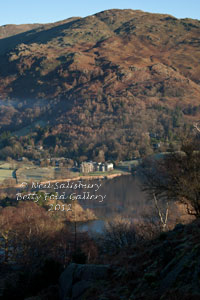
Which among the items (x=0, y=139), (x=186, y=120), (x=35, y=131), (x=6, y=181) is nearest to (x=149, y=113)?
(x=186, y=120)

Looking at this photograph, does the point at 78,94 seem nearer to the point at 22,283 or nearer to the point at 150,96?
the point at 150,96

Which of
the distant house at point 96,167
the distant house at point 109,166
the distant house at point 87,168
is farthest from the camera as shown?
the distant house at point 109,166

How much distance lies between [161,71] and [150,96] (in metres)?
25.8

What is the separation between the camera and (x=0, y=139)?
158500 millimetres

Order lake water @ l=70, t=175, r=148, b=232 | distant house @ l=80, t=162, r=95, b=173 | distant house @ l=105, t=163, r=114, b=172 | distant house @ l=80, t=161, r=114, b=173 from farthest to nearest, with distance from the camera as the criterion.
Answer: distant house @ l=105, t=163, r=114, b=172
distant house @ l=80, t=161, r=114, b=173
distant house @ l=80, t=162, r=95, b=173
lake water @ l=70, t=175, r=148, b=232

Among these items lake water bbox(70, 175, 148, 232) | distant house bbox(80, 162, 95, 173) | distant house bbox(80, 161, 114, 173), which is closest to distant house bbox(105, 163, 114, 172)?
distant house bbox(80, 161, 114, 173)

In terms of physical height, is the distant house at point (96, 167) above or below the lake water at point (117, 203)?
below

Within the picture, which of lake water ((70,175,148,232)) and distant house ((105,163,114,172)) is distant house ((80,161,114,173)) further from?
lake water ((70,175,148,232))

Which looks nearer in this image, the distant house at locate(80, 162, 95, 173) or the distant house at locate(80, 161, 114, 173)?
the distant house at locate(80, 162, 95, 173)

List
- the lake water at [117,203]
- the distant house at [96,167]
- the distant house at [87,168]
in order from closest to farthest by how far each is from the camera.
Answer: the lake water at [117,203] < the distant house at [87,168] < the distant house at [96,167]

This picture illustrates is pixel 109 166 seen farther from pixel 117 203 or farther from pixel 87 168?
pixel 117 203

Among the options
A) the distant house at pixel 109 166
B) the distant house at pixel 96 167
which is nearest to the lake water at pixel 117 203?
the distant house at pixel 96 167

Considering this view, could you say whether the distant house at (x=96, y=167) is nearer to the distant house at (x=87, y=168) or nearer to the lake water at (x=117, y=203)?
the distant house at (x=87, y=168)

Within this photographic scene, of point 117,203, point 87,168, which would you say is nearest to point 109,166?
point 87,168
